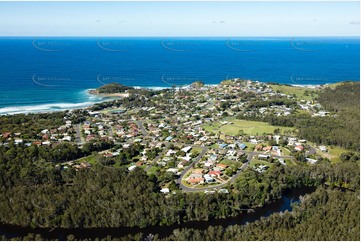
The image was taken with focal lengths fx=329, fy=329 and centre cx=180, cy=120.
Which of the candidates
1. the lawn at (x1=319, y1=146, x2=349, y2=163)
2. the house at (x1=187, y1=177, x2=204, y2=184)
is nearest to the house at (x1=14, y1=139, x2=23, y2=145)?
the house at (x1=187, y1=177, x2=204, y2=184)

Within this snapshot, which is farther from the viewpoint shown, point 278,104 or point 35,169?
point 278,104

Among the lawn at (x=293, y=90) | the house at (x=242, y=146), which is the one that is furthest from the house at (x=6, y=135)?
the lawn at (x=293, y=90)

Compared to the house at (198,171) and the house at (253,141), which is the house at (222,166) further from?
the house at (253,141)

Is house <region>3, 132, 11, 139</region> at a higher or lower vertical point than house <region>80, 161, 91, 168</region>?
higher

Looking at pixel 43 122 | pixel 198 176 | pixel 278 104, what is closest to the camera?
pixel 198 176

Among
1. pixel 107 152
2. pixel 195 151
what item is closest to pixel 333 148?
pixel 195 151

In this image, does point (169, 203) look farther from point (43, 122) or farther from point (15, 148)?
point (43, 122)

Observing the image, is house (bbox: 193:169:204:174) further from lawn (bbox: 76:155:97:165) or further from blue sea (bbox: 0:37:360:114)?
blue sea (bbox: 0:37:360:114)

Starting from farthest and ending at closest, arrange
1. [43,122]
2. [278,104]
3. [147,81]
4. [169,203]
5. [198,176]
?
[147,81] → [278,104] → [43,122] → [198,176] → [169,203]
